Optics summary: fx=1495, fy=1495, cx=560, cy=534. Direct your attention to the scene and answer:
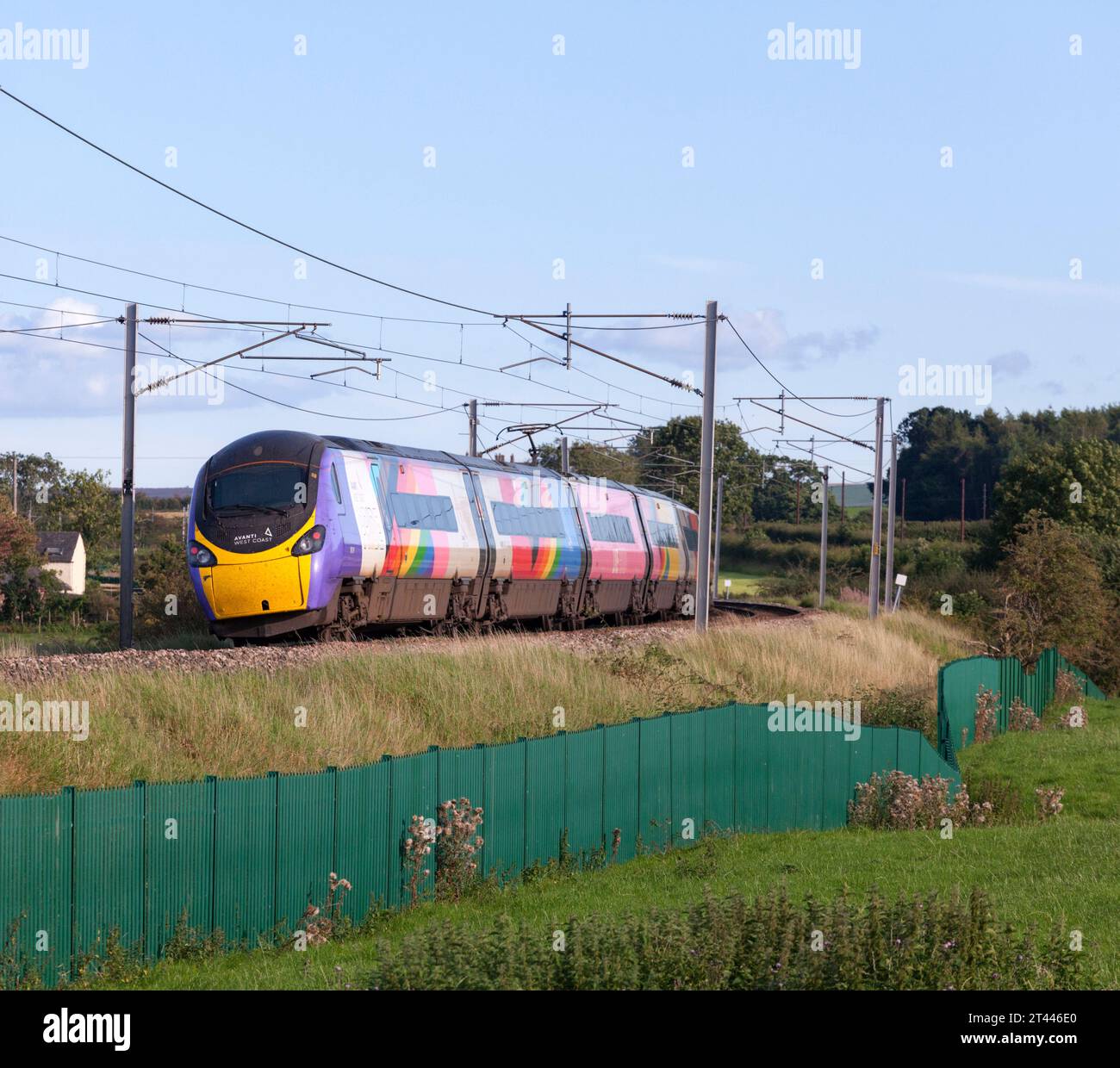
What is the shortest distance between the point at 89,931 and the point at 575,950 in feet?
12.0

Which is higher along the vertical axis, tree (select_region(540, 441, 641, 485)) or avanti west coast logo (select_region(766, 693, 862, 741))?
tree (select_region(540, 441, 641, 485))

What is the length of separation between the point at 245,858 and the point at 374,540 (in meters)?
12.0

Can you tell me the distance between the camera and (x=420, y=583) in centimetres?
2519

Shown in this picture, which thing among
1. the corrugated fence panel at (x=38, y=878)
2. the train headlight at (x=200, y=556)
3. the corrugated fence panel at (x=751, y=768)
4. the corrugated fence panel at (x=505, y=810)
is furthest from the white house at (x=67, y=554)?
the corrugated fence panel at (x=38, y=878)

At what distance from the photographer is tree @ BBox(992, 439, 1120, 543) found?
6550 cm

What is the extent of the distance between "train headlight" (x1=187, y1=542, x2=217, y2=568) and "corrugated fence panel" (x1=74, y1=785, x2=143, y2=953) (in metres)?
11.8

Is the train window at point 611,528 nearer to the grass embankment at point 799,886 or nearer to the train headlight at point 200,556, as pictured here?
the train headlight at point 200,556

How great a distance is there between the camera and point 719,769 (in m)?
18.0

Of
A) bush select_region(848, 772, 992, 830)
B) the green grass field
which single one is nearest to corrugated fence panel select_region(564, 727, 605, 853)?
bush select_region(848, 772, 992, 830)

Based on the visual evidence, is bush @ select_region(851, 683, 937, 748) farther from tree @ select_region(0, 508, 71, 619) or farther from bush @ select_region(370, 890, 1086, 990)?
tree @ select_region(0, 508, 71, 619)

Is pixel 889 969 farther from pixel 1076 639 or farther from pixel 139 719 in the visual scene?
pixel 1076 639

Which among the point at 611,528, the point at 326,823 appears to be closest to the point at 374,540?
the point at 326,823

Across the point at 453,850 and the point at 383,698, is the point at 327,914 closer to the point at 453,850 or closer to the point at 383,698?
the point at 453,850

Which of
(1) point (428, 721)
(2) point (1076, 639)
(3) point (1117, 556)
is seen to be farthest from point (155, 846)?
(3) point (1117, 556)
